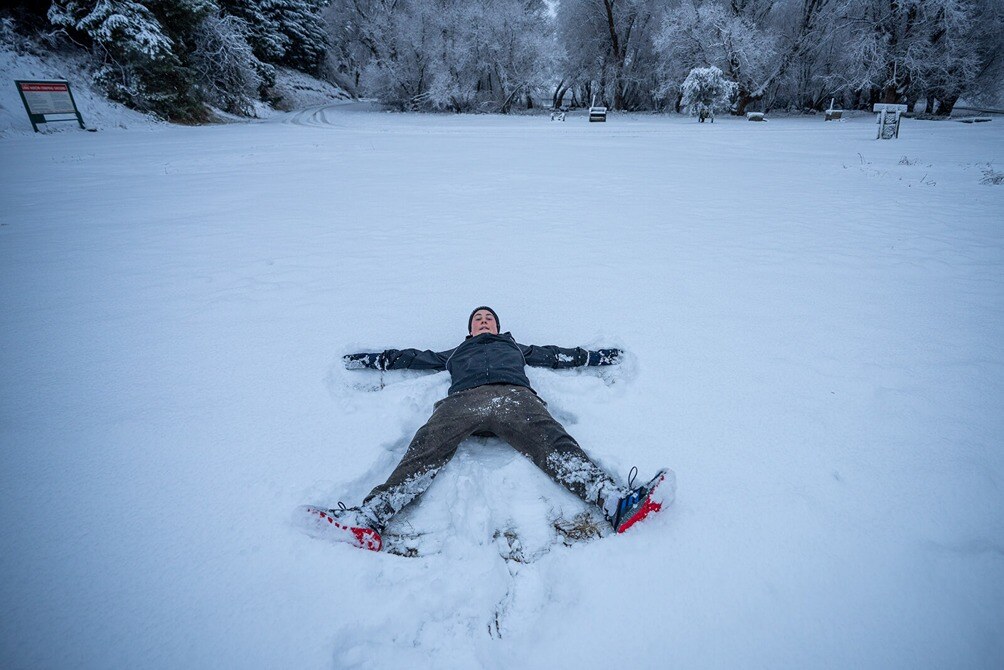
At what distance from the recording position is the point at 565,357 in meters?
3.12

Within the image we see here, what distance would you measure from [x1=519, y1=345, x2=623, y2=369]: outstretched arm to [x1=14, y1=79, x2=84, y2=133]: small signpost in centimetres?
1970

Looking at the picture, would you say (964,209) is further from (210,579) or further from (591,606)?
(210,579)

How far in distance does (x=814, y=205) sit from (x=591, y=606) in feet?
25.4

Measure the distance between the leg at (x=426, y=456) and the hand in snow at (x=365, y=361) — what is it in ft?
2.31

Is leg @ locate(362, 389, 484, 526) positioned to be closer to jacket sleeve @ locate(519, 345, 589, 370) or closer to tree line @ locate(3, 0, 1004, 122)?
jacket sleeve @ locate(519, 345, 589, 370)

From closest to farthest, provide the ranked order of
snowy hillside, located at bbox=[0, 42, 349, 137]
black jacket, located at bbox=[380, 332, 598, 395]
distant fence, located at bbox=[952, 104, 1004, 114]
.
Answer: black jacket, located at bbox=[380, 332, 598, 395]
snowy hillside, located at bbox=[0, 42, 349, 137]
distant fence, located at bbox=[952, 104, 1004, 114]

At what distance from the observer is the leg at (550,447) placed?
2080 millimetres

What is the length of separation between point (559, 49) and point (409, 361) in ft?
108

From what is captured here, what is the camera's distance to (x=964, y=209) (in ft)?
21.3

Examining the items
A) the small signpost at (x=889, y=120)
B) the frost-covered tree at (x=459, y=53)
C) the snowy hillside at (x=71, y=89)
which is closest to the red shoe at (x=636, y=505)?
the small signpost at (x=889, y=120)

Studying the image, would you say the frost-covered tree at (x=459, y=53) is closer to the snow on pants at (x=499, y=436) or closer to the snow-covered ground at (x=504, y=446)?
the snow-covered ground at (x=504, y=446)

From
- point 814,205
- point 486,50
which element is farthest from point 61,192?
point 486,50

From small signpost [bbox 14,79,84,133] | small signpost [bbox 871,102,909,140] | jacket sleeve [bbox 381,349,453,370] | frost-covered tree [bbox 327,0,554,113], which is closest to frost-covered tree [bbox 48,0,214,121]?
small signpost [bbox 14,79,84,133]

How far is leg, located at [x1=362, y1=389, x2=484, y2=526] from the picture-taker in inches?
Answer: 80.8
